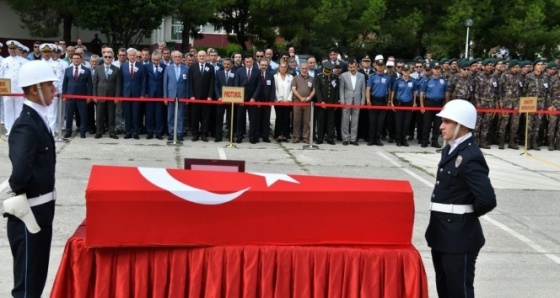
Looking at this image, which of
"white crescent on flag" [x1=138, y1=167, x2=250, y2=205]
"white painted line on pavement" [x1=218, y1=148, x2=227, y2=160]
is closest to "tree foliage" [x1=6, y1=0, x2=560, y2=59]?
"white painted line on pavement" [x1=218, y1=148, x2=227, y2=160]

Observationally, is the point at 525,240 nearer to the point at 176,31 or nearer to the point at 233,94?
the point at 233,94

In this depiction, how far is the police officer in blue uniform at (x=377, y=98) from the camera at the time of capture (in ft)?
62.1

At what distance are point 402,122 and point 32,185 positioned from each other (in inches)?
566

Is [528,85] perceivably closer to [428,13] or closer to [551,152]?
[551,152]

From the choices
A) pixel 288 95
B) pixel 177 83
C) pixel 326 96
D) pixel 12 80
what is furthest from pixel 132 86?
pixel 326 96

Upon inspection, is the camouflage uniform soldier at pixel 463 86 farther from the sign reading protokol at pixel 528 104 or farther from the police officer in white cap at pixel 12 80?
the police officer in white cap at pixel 12 80

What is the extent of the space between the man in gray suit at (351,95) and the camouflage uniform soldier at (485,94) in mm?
2963

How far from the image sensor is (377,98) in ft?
62.4

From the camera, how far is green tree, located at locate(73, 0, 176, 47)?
116ft

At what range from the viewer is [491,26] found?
137 ft

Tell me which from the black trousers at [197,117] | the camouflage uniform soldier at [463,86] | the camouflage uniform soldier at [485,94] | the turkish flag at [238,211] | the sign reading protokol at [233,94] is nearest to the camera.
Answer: the turkish flag at [238,211]

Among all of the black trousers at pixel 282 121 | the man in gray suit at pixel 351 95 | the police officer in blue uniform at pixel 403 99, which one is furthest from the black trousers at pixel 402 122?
the black trousers at pixel 282 121

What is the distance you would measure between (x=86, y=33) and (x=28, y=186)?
42.7 metres

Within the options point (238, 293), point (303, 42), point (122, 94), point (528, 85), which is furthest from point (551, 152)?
point (303, 42)
